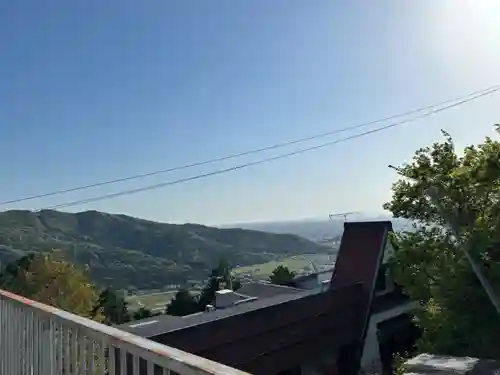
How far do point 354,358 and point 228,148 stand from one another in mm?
7301

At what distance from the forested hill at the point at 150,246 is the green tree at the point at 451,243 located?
33090 mm

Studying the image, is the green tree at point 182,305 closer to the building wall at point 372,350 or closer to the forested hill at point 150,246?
the forested hill at point 150,246

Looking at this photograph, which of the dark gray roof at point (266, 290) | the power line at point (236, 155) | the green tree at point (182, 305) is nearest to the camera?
the power line at point (236, 155)

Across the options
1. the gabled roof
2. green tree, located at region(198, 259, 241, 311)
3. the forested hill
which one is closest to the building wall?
the gabled roof

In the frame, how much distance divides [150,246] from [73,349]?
48.2 m

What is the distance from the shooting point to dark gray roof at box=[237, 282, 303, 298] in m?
16.4

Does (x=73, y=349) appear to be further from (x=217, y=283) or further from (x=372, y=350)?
(x=217, y=283)

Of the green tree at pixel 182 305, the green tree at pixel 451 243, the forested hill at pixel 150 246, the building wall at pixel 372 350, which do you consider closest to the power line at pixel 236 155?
the green tree at pixel 451 243

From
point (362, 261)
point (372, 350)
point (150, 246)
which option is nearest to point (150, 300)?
point (150, 246)

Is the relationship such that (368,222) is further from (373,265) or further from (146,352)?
(146,352)

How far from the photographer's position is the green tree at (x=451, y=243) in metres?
6.32

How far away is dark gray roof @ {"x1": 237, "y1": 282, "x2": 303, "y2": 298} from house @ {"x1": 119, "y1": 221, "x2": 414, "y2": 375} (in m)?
0.22

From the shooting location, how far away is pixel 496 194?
254 inches

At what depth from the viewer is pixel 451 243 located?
8.38 m
